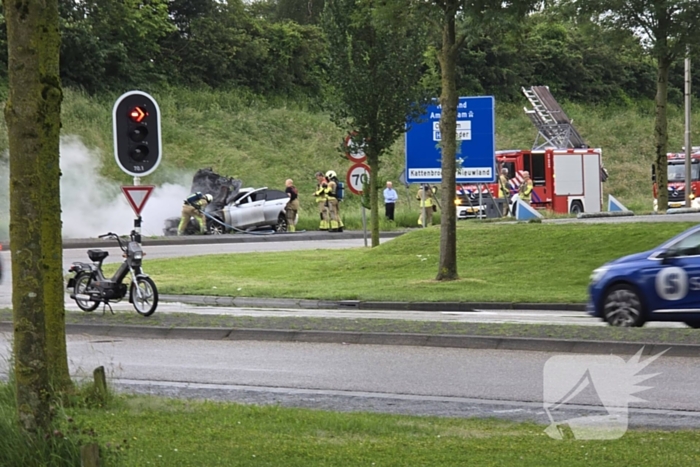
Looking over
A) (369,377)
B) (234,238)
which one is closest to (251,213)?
(234,238)

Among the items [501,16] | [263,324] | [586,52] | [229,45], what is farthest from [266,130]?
[263,324]

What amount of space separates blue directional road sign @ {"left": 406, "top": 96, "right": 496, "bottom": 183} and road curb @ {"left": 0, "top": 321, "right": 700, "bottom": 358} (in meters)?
14.1

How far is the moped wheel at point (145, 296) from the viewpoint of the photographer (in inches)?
631

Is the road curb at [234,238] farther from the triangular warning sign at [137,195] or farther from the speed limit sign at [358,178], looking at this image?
the triangular warning sign at [137,195]

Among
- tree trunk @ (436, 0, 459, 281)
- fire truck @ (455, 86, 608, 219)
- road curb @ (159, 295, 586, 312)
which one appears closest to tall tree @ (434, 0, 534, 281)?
tree trunk @ (436, 0, 459, 281)

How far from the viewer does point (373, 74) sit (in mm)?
27828

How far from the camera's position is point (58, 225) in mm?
8711

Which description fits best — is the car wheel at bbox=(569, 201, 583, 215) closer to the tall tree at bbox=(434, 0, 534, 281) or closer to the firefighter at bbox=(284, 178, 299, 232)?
the firefighter at bbox=(284, 178, 299, 232)

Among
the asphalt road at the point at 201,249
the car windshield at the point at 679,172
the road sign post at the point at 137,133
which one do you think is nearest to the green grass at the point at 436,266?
the asphalt road at the point at 201,249

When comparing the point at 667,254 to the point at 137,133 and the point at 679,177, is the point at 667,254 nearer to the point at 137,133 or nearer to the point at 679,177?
the point at 137,133

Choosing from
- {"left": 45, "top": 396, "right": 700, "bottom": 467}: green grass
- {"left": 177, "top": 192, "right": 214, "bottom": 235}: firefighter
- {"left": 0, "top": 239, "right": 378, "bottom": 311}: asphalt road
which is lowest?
{"left": 45, "top": 396, "right": 700, "bottom": 467}: green grass

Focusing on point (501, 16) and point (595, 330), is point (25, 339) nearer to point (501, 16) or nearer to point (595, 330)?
point (595, 330)

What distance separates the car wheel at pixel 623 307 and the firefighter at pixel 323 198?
23211mm

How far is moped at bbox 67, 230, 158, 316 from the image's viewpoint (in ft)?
53.0
